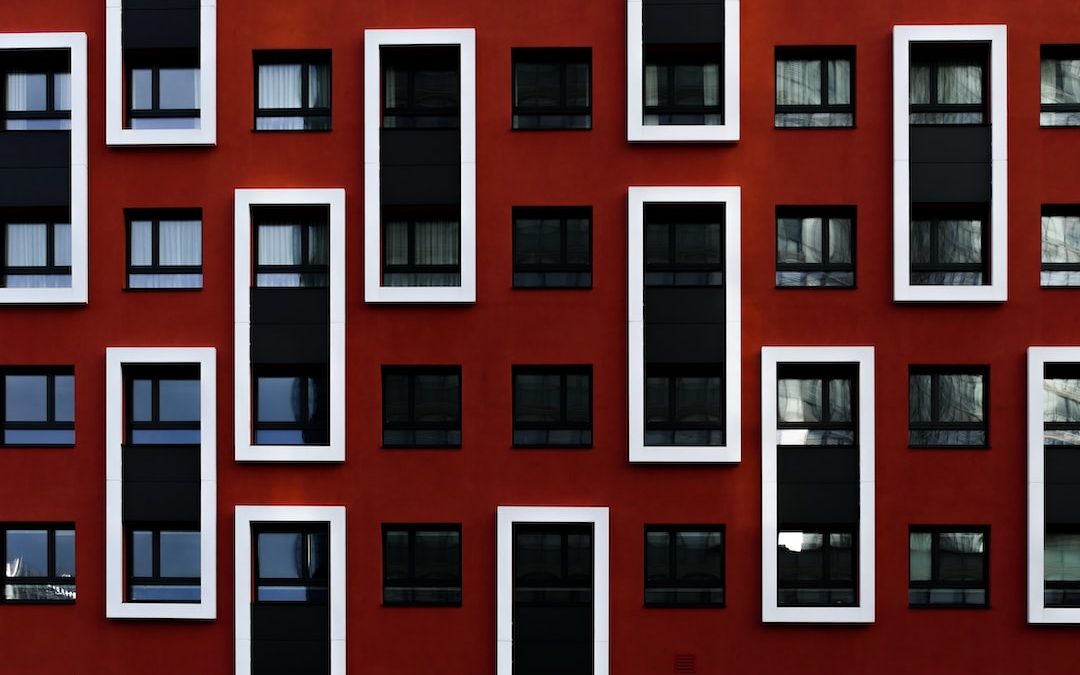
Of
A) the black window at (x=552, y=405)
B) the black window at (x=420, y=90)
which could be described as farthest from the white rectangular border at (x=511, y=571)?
the black window at (x=420, y=90)

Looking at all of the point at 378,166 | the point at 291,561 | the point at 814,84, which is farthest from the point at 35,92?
the point at 814,84

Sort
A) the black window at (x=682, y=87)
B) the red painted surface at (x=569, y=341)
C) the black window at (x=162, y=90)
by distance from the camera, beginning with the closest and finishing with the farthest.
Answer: the red painted surface at (x=569, y=341) < the black window at (x=682, y=87) < the black window at (x=162, y=90)

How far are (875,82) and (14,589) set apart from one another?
1838 cm

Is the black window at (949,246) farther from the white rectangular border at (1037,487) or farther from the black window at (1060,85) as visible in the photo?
the black window at (1060,85)

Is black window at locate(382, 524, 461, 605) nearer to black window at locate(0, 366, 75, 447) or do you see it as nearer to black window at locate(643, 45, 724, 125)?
black window at locate(0, 366, 75, 447)

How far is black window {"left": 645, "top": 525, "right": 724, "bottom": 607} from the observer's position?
1509 cm

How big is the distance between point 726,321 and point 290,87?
30.2 feet

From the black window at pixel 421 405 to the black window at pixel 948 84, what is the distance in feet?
32.4

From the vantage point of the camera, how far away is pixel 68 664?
1522cm

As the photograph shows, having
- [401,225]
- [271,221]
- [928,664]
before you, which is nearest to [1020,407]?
[928,664]

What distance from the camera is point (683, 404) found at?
50.2 feet

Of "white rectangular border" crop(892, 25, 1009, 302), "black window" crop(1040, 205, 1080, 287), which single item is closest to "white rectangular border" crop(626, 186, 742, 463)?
"white rectangular border" crop(892, 25, 1009, 302)

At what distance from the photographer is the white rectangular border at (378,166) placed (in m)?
15.0

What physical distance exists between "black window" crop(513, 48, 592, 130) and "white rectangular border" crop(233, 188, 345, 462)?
378cm
